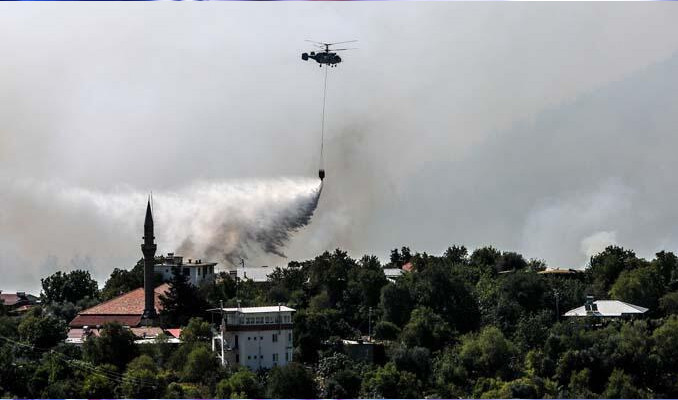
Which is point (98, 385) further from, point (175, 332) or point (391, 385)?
point (391, 385)

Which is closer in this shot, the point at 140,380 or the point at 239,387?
the point at 140,380

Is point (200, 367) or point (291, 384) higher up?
point (200, 367)

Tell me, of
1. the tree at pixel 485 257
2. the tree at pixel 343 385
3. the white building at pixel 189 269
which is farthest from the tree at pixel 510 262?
the tree at pixel 343 385

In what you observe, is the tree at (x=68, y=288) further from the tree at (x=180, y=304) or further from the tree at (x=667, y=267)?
the tree at (x=667, y=267)

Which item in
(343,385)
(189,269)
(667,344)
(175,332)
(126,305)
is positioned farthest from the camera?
(189,269)

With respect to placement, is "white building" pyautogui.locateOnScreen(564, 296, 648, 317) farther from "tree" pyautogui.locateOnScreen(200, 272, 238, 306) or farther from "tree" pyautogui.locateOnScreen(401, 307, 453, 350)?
"tree" pyautogui.locateOnScreen(200, 272, 238, 306)

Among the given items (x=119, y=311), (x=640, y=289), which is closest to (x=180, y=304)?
(x=119, y=311)
